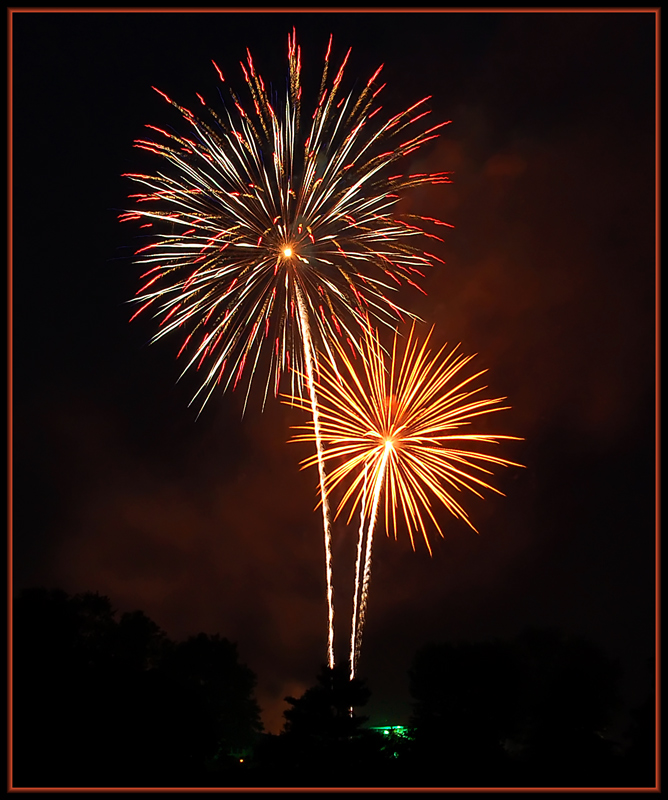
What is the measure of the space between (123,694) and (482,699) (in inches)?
1187

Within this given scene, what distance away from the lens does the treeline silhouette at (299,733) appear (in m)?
36.0

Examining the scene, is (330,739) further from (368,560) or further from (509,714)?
(509,714)

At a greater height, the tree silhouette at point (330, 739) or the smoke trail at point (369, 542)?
the smoke trail at point (369, 542)

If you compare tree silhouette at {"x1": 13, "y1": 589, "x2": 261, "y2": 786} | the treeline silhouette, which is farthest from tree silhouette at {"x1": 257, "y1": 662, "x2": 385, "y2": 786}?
tree silhouette at {"x1": 13, "y1": 589, "x2": 261, "y2": 786}

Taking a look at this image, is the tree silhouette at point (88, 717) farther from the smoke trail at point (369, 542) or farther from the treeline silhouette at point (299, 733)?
the smoke trail at point (369, 542)

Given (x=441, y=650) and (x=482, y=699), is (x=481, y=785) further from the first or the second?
(x=441, y=650)

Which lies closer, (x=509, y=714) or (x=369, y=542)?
(x=369, y=542)

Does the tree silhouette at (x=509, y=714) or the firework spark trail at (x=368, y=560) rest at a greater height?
the firework spark trail at (x=368, y=560)

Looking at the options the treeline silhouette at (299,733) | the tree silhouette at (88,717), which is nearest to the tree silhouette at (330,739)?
the treeline silhouette at (299,733)

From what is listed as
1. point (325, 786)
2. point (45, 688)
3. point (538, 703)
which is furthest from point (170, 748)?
point (538, 703)

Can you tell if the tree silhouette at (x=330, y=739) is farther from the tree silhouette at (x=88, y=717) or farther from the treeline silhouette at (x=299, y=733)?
the tree silhouette at (x=88, y=717)

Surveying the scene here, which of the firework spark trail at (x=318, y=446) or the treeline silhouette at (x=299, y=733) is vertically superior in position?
the firework spark trail at (x=318, y=446)

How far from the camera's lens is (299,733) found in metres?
36.9

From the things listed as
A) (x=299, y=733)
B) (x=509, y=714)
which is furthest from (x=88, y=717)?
(x=509, y=714)
